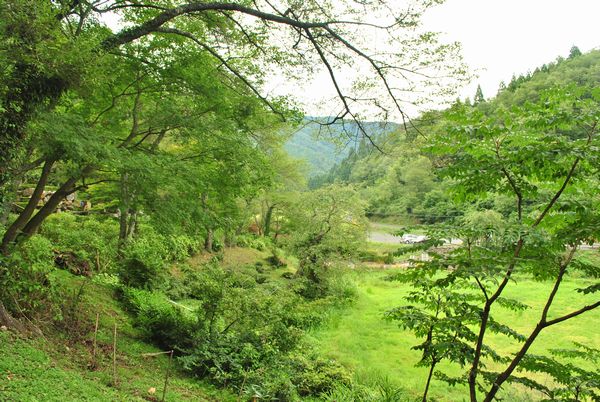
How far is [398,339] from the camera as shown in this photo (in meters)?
12.4

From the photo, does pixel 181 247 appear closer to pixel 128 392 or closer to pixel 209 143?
pixel 209 143

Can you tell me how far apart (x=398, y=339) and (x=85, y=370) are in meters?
10.0

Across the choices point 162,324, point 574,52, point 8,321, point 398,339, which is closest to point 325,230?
point 398,339

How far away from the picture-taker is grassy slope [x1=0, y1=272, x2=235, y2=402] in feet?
12.5

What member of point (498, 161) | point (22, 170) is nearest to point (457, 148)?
point (498, 161)

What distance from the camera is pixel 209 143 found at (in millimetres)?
6426

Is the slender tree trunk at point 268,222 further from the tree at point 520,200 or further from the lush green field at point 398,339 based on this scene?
the tree at point 520,200

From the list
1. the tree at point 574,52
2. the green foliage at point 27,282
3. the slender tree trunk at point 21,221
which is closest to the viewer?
the green foliage at point 27,282

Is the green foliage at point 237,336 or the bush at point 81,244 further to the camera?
the bush at point 81,244

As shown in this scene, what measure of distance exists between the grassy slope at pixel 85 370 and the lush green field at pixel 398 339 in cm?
402

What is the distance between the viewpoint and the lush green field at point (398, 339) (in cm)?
880

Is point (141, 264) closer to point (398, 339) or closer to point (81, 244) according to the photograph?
point (81, 244)

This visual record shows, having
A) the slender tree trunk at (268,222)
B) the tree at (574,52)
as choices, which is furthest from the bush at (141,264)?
the tree at (574,52)

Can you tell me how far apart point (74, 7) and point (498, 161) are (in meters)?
5.58
